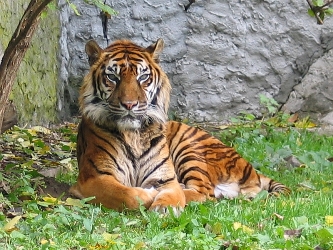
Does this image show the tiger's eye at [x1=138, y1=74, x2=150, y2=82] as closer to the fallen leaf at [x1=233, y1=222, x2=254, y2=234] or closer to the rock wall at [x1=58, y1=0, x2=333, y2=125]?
the fallen leaf at [x1=233, y1=222, x2=254, y2=234]

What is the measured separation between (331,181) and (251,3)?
4.52 meters

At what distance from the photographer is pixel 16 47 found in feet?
17.8

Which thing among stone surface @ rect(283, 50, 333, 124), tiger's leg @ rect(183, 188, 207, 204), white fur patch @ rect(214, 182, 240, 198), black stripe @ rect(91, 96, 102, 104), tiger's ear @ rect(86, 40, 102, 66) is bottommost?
white fur patch @ rect(214, 182, 240, 198)

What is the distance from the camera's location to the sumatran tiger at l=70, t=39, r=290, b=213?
242 inches

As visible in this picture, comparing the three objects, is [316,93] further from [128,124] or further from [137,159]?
[128,124]

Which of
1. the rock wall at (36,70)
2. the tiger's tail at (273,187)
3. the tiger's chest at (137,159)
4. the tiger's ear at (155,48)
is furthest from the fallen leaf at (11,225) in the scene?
the rock wall at (36,70)

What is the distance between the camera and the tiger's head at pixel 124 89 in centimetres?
635

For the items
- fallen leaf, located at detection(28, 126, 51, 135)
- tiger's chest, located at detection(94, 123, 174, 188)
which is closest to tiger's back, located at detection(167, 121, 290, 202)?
tiger's chest, located at detection(94, 123, 174, 188)

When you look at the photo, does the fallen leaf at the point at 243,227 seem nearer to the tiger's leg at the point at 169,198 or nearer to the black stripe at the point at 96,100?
the tiger's leg at the point at 169,198

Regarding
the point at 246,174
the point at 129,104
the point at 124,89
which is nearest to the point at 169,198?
the point at 129,104

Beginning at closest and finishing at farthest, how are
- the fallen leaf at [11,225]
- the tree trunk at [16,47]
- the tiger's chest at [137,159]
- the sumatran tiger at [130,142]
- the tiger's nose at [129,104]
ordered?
the fallen leaf at [11,225] → the tree trunk at [16,47] → the sumatran tiger at [130,142] → the tiger's nose at [129,104] → the tiger's chest at [137,159]

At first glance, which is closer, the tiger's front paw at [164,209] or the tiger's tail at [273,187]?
the tiger's front paw at [164,209]

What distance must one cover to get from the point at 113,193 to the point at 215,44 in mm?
5551

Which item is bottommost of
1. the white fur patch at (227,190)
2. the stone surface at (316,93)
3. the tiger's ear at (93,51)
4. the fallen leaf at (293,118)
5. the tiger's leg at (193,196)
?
the white fur patch at (227,190)
